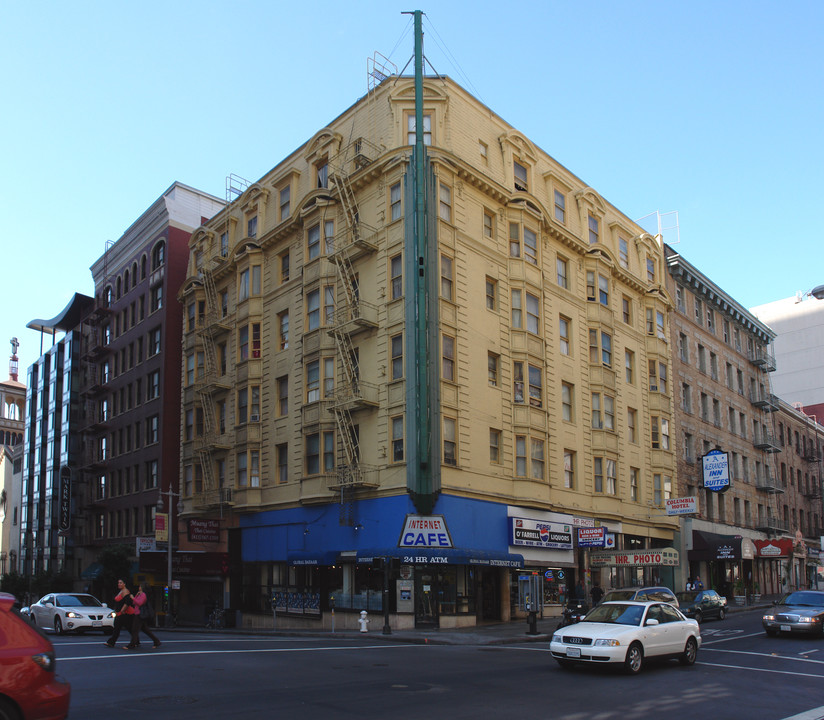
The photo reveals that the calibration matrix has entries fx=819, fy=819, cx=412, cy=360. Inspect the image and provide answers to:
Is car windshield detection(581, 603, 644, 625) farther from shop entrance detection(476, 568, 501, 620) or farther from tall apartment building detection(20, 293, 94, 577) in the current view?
tall apartment building detection(20, 293, 94, 577)

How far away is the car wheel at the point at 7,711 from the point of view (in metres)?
7.58

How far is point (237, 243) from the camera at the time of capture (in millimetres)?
44406

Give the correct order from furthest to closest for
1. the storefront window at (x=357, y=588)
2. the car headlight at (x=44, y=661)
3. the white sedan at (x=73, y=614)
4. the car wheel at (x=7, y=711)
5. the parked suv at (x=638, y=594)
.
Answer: the storefront window at (x=357, y=588), the white sedan at (x=73, y=614), the parked suv at (x=638, y=594), the car headlight at (x=44, y=661), the car wheel at (x=7, y=711)

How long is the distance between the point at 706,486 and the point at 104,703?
44.4m

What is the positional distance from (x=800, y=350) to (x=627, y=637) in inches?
3318

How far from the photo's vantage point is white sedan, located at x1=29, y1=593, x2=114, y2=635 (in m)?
27.6

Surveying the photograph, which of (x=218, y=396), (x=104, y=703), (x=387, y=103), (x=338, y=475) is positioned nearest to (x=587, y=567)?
(x=338, y=475)

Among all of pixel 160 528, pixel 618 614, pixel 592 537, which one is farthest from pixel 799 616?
pixel 160 528

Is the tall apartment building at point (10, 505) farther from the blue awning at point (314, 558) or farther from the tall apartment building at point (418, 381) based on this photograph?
the blue awning at point (314, 558)

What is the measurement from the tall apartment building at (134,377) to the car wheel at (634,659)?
32189mm

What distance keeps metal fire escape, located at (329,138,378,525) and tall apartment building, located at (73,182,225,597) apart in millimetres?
15905

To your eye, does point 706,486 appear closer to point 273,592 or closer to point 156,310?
point 273,592

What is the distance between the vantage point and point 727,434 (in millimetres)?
57281

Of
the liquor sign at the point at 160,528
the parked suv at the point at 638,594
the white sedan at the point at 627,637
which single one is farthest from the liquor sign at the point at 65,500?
the white sedan at the point at 627,637
